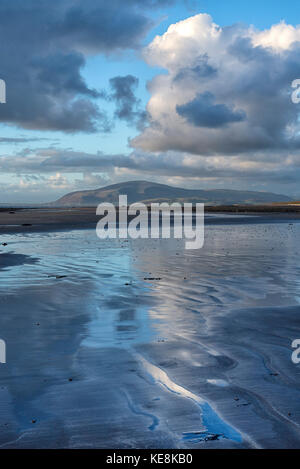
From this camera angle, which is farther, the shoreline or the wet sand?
the shoreline

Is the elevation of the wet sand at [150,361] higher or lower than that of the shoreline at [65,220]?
lower

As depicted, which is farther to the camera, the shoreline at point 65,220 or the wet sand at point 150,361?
the shoreline at point 65,220

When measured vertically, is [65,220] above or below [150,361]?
above

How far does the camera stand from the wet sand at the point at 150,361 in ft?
15.9

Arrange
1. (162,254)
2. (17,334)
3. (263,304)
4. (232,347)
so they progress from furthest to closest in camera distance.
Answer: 1. (162,254)
2. (263,304)
3. (17,334)
4. (232,347)

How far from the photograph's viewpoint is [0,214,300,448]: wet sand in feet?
15.9

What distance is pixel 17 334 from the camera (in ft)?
28.1

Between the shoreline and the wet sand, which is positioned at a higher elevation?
the shoreline

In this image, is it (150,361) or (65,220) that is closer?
(150,361)

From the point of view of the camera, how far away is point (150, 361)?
7059 millimetres

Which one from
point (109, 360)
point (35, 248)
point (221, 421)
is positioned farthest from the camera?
point (35, 248)
